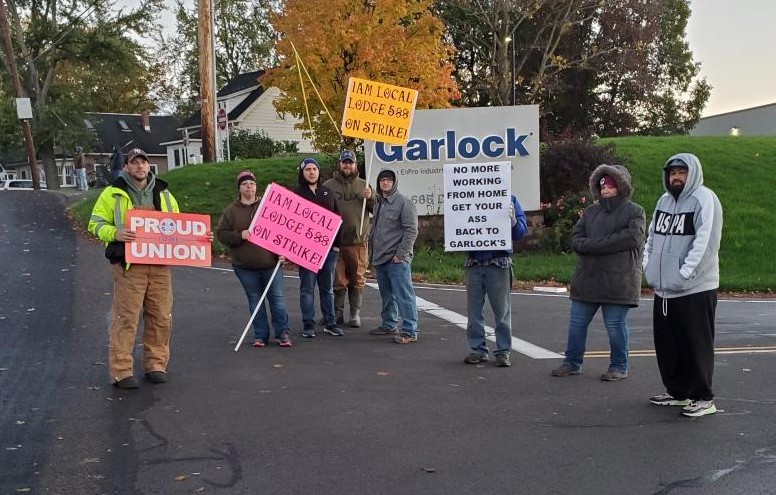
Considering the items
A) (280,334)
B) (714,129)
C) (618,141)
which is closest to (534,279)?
(280,334)

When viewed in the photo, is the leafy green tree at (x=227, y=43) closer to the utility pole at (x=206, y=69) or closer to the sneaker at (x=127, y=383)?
the utility pole at (x=206, y=69)

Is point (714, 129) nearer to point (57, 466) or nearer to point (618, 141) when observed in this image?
point (618, 141)

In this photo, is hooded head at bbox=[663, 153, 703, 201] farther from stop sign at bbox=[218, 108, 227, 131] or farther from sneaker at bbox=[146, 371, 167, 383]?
stop sign at bbox=[218, 108, 227, 131]

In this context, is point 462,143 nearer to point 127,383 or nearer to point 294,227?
point 294,227

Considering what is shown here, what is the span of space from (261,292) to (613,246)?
3.68 m

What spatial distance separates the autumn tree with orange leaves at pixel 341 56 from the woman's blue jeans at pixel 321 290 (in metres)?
12.8

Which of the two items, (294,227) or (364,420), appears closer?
(364,420)

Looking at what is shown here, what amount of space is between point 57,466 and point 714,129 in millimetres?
54133

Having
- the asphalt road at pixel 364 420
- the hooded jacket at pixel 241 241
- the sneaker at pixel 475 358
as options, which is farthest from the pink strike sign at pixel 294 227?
the sneaker at pixel 475 358

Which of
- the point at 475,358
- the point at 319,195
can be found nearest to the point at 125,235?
the point at 319,195

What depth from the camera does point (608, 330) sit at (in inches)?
287

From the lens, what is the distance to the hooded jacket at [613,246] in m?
7.05

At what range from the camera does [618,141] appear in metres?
28.6

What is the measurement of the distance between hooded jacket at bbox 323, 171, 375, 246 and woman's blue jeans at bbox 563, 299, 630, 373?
3257mm
